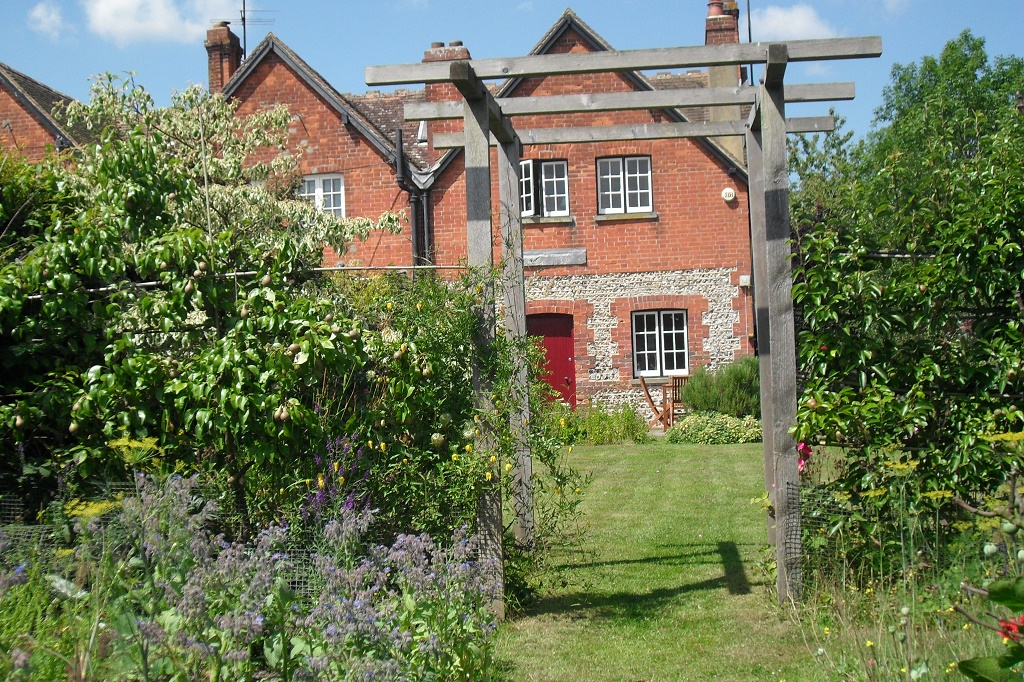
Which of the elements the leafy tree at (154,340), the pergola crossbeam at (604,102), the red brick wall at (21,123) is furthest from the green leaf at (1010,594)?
the red brick wall at (21,123)

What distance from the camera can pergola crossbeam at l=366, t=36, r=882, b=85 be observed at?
5.25 m

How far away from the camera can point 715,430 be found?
15.2 m

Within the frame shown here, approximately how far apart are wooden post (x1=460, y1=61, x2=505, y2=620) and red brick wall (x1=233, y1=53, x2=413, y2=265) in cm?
1310

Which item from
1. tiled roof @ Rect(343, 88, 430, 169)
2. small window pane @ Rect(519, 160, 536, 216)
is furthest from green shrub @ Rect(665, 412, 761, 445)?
tiled roof @ Rect(343, 88, 430, 169)

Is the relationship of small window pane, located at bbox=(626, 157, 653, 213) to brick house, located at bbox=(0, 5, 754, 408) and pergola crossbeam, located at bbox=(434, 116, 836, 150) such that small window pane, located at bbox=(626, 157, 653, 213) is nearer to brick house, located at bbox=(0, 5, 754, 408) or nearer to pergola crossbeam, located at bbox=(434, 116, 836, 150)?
brick house, located at bbox=(0, 5, 754, 408)

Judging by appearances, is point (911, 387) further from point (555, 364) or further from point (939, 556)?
point (555, 364)

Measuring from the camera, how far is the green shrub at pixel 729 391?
16.0 meters

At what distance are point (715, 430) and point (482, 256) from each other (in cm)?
1051

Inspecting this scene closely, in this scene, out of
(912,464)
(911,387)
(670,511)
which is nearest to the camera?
(912,464)

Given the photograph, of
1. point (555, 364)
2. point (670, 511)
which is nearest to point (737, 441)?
point (555, 364)

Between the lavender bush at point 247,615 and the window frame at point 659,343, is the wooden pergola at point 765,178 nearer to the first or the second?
the lavender bush at point 247,615

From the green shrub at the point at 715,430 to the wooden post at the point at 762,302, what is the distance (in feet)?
29.2

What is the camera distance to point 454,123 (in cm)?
1742

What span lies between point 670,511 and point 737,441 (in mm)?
6591
